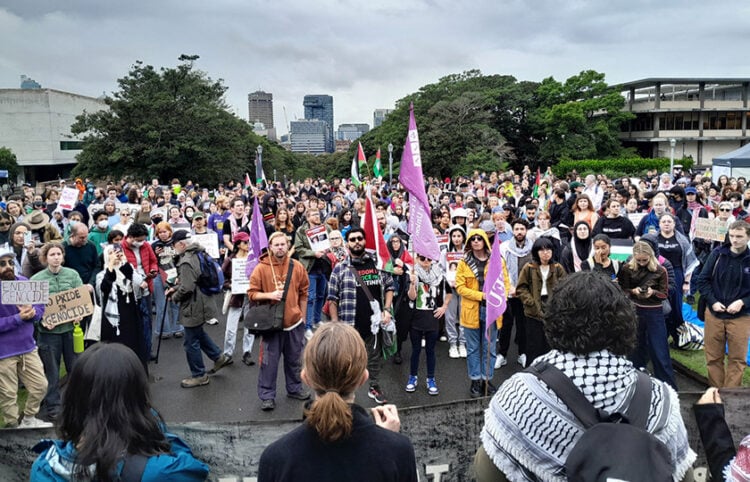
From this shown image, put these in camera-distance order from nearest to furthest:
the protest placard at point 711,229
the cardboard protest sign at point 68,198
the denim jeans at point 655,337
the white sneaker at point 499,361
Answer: the denim jeans at point 655,337, the white sneaker at point 499,361, the protest placard at point 711,229, the cardboard protest sign at point 68,198

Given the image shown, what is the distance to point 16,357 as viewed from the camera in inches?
211

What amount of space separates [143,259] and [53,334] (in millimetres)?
1796

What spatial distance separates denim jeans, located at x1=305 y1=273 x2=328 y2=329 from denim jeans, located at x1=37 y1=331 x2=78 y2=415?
3.52 meters

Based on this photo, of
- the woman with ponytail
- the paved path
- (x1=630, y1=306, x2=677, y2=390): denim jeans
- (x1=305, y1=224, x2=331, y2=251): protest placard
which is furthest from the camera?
(x1=305, y1=224, x2=331, y2=251): protest placard

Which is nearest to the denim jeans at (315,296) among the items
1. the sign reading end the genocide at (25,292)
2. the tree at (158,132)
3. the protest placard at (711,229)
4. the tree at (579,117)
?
the sign reading end the genocide at (25,292)

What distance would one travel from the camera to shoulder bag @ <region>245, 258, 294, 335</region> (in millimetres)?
6023

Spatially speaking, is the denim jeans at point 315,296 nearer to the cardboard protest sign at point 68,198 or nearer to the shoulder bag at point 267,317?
the shoulder bag at point 267,317

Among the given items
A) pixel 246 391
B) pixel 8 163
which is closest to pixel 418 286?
pixel 246 391

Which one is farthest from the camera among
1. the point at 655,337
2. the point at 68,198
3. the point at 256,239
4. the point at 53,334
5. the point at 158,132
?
the point at 158,132

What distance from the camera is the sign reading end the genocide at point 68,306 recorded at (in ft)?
18.6

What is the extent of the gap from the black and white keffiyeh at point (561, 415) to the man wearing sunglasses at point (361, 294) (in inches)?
150

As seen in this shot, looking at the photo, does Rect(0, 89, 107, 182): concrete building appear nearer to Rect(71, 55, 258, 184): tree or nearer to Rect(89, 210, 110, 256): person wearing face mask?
Rect(71, 55, 258, 184): tree

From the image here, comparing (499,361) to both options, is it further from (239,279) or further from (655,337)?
(239,279)

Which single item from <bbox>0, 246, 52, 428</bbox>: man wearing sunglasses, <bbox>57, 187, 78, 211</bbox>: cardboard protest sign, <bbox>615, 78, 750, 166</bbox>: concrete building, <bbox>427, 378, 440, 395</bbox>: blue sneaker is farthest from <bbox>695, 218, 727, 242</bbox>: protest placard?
<bbox>615, 78, 750, 166</bbox>: concrete building
